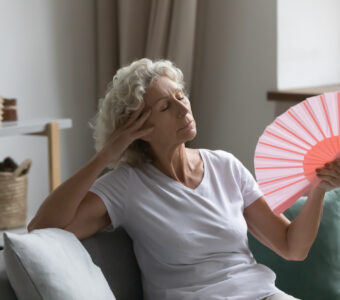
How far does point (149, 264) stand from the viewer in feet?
5.90

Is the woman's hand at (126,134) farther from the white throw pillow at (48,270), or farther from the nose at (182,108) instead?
the white throw pillow at (48,270)

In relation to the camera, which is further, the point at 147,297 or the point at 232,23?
the point at 232,23

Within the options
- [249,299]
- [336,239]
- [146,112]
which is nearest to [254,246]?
[336,239]

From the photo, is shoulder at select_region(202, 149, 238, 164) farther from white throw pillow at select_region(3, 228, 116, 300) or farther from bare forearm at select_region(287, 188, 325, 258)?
white throw pillow at select_region(3, 228, 116, 300)

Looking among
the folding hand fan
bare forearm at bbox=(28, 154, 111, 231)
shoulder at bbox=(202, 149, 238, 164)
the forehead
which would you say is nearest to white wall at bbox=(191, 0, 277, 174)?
shoulder at bbox=(202, 149, 238, 164)

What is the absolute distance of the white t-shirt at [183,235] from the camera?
5.71 ft

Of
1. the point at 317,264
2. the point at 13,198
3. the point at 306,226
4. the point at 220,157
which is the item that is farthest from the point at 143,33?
the point at 306,226

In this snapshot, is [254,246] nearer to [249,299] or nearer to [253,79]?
[249,299]

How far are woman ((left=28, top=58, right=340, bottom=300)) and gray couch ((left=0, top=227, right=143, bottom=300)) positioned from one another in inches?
1.3

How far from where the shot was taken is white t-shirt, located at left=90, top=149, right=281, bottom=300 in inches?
68.5

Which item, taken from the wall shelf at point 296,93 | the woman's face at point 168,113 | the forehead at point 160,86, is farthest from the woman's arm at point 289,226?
the wall shelf at point 296,93

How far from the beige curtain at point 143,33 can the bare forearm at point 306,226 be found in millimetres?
1541

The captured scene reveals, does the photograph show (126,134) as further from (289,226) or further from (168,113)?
(289,226)

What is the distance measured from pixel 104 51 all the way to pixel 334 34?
119 cm
